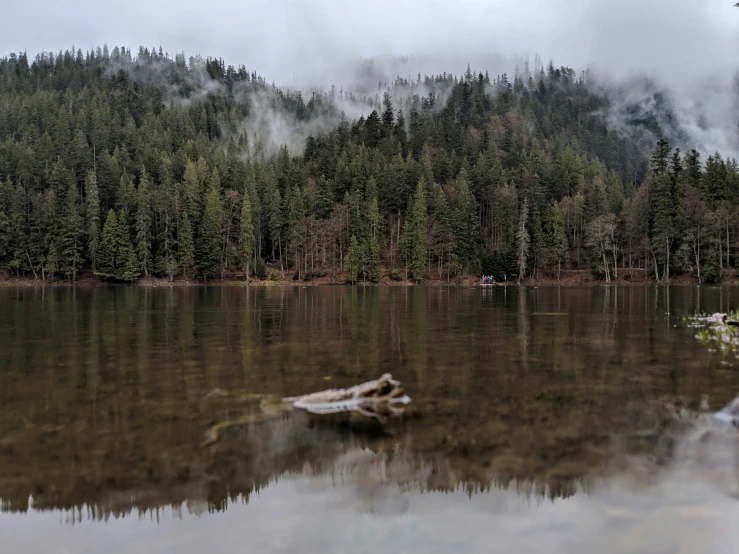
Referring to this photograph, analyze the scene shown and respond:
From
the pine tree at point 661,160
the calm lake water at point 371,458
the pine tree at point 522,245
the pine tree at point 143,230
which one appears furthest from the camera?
the pine tree at point 522,245

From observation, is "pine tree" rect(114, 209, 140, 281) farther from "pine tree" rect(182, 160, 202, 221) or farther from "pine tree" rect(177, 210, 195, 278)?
"pine tree" rect(182, 160, 202, 221)

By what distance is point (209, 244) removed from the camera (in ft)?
323

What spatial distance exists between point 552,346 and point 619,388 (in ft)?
21.2

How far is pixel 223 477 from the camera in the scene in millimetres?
7492

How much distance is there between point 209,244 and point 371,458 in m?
95.5

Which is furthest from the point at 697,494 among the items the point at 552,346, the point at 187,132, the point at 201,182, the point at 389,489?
the point at 187,132

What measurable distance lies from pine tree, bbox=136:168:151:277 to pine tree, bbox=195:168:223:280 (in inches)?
349

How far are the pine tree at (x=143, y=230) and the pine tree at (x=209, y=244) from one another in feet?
29.1

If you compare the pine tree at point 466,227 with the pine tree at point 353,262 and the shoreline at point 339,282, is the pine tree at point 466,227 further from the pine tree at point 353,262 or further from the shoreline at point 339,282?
the pine tree at point 353,262

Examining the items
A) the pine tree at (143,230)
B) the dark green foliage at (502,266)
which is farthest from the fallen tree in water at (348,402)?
the pine tree at (143,230)

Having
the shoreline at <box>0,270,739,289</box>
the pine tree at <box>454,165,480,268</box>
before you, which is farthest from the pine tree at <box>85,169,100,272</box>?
the pine tree at <box>454,165,480,268</box>

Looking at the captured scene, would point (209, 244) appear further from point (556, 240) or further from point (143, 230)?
point (556, 240)

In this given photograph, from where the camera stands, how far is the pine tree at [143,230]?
95875mm

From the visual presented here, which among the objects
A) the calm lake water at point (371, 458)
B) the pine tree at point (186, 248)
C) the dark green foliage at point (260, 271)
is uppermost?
the pine tree at point (186, 248)
